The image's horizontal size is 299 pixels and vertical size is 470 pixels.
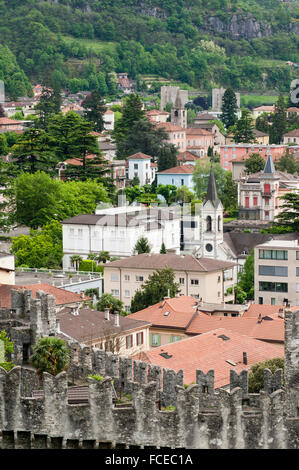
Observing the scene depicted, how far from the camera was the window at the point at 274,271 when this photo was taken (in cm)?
7019

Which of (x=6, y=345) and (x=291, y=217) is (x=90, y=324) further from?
(x=291, y=217)

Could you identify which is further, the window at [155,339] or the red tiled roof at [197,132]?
the red tiled roof at [197,132]

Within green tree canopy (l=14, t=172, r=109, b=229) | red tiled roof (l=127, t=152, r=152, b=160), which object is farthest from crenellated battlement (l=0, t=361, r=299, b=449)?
red tiled roof (l=127, t=152, r=152, b=160)

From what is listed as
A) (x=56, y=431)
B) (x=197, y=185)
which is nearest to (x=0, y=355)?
(x=56, y=431)

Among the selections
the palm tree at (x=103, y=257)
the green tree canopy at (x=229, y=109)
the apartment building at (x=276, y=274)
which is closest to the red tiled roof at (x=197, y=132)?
the green tree canopy at (x=229, y=109)

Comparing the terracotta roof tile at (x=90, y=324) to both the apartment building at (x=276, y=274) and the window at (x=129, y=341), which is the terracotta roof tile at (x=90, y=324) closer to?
the window at (x=129, y=341)

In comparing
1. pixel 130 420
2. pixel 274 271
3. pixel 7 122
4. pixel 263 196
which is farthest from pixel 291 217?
pixel 7 122

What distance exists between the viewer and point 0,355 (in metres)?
27.7

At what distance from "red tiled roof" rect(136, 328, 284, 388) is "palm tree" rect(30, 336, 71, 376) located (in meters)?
11.5

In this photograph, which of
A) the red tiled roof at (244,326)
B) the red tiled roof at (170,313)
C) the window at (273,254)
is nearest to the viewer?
the red tiled roof at (244,326)

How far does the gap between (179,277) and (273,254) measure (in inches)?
239

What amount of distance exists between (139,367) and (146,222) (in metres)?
50.9

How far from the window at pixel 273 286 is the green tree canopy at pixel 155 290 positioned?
6795 millimetres

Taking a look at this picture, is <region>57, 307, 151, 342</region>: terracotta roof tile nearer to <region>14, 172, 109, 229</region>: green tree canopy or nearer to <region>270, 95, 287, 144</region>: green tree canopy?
<region>14, 172, 109, 229</region>: green tree canopy
